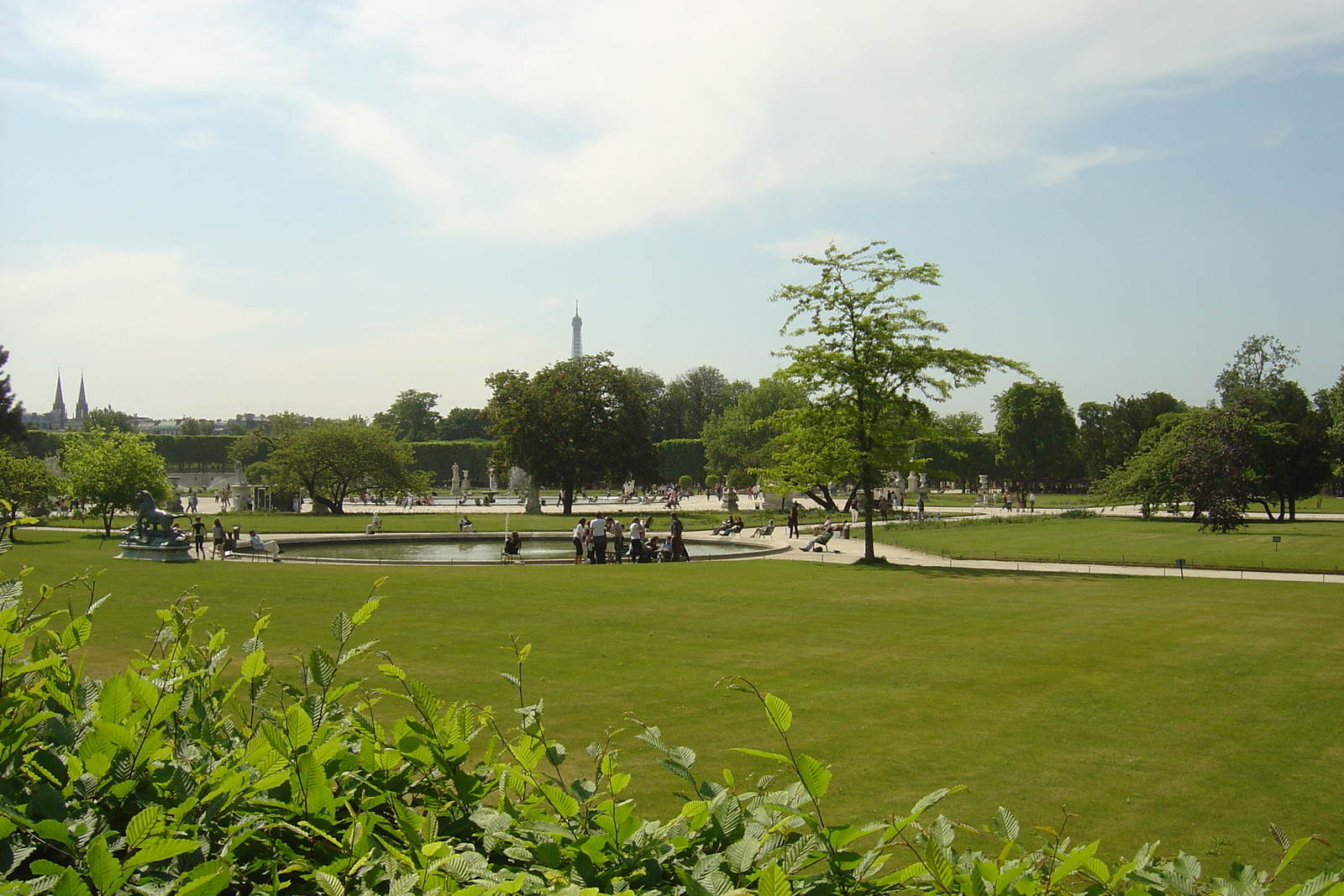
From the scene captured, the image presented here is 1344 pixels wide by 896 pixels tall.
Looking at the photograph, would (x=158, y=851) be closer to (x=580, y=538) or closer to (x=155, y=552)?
(x=155, y=552)

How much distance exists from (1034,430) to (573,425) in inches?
2048

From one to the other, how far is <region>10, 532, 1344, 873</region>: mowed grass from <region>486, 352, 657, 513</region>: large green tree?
31.9 m

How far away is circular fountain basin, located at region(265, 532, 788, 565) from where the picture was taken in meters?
31.5

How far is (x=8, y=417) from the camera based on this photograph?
67.6 metres

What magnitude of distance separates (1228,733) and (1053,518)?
44.8 m

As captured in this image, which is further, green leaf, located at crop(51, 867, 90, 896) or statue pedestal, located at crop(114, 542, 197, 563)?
statue pedestal, located at crop(114, 542, 197, 563)

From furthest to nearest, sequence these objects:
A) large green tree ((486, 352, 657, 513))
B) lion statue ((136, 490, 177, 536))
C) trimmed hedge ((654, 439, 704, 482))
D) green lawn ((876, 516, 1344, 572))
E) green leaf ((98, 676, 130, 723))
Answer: trimmed hedge ((654, 439, 704, 482)) → large green tree ((486, 352, 657, 513)) → green lawn ((876, 516, 1344, 572)) → lion statue ((136, 490, 177, 536)) → green leaf ((98, 676, 130, 723))

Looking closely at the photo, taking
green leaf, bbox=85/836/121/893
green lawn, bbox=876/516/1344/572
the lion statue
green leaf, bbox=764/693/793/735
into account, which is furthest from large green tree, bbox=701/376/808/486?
green leaf, bbox=85/836/121/893

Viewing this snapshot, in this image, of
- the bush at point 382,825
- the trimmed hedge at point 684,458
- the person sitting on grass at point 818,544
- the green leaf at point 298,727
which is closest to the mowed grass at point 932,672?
the bush at point 382,825

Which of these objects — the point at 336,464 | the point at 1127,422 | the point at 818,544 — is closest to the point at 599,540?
the point at 818,544

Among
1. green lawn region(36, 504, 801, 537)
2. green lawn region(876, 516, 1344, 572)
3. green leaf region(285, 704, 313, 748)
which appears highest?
green leaf region(285, 704, 313, 748)

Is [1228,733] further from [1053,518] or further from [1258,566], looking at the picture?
[1053,518]

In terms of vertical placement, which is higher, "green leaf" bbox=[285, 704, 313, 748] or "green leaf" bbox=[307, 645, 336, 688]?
"green leaf" bbox=[307, 645, 336, 688]

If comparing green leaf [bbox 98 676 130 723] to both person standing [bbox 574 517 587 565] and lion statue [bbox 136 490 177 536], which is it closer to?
person standing [bbox 574 517 587 565]
